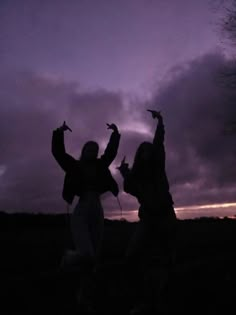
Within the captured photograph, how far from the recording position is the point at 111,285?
27.0 ft

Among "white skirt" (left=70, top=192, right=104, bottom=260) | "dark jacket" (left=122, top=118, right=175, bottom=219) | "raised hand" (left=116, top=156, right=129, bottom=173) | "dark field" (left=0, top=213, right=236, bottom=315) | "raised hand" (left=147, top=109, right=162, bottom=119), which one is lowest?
"dark field" (left=0, top=213, right=236, bottom=315)

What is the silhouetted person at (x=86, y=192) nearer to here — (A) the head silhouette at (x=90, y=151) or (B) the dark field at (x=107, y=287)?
(A) the head silhouette at (x=90, y=151)

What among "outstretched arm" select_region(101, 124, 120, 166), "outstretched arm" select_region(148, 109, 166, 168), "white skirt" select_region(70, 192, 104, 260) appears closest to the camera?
"white skirt" select_region(70, 192, 104, 260)

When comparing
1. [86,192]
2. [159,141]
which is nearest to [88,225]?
[86,192]

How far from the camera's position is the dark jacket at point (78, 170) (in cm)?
567

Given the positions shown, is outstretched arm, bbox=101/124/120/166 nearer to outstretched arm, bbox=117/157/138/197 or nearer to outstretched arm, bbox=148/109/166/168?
outstretched arm, bbox=117/157/138/197

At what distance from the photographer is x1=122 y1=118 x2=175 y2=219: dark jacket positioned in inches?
228

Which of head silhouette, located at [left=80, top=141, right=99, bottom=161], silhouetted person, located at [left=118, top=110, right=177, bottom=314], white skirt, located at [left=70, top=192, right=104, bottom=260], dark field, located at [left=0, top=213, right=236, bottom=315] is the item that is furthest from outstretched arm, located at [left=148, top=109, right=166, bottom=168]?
dark field, located at [left=0, top=213, right=236, bottom=315]

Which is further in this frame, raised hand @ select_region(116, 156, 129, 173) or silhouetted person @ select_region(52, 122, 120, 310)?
raised hand @ select_region(116, 156, 129, 173)

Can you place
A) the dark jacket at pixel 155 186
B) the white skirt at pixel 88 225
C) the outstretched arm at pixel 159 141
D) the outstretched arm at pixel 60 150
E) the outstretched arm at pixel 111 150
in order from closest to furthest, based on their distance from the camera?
the white skirt at pixel 88 225 → the outstretched arm at pixel 60 150 → the dark jacket at pixel 155 186 → the outstretched arm at pixel 159 141 → the outstretched arm at pixel 111 150

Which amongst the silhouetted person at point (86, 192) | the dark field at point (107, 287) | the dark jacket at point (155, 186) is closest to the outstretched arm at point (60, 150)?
the silhouetted person at point (86, 192)

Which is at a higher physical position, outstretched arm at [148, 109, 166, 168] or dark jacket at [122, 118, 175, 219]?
outstretched arm at [148, 109, 166, 168]

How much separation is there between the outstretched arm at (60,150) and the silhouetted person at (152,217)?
831 mm

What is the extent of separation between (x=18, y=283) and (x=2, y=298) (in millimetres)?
1912
